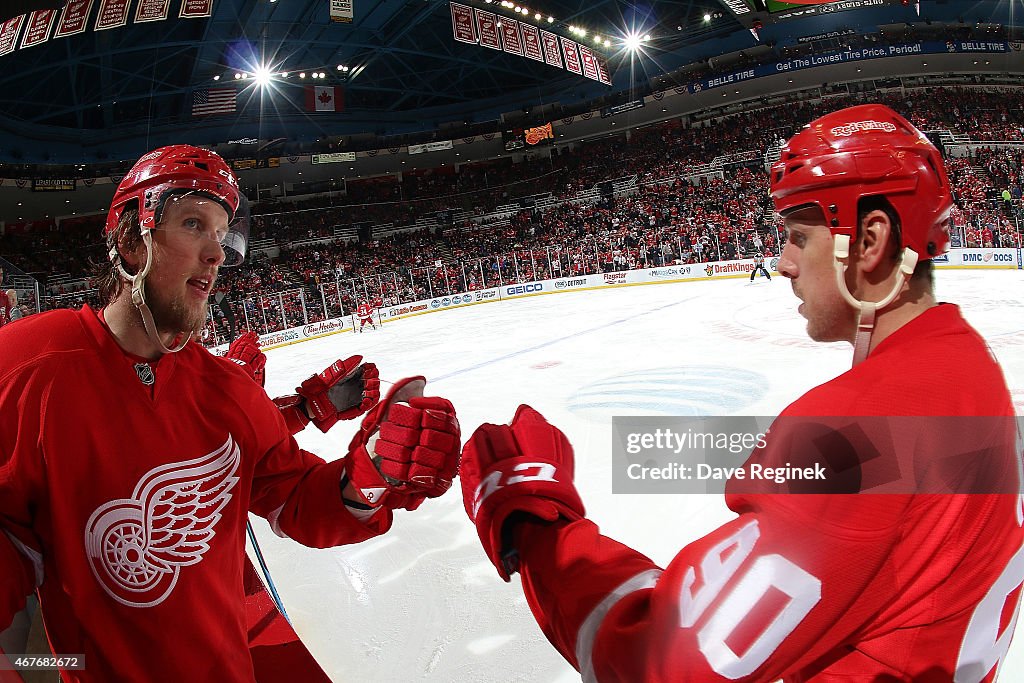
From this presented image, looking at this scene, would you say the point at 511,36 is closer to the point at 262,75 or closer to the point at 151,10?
the point at 151,10

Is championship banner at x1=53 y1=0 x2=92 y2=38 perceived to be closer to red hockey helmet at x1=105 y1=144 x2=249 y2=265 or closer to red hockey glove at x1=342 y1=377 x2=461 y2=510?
red hockey helmet at x1=105 y1=144 x2=249 y2=265

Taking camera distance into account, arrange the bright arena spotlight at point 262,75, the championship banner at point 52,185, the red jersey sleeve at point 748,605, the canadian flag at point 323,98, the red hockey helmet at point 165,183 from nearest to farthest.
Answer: the red jersey sleeve at point 748,605 → the red hockey helmet at point 165,183 → the championship banner at point 52,185 → the bright arena spotlight at point 262,75 → the canadian flag at point 323,98

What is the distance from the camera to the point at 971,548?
875 millimetres

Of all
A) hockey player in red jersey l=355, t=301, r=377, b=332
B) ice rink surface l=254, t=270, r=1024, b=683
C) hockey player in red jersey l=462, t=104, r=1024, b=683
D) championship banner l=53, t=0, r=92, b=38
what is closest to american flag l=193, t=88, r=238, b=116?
hockey player in red jersey l=355, t=301, r=377, b=332

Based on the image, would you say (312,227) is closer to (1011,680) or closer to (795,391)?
(795,391)

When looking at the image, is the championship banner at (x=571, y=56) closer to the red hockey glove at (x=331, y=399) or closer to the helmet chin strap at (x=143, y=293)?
the red hockey glove at (x=331, y=399)

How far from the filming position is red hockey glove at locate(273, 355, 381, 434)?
243 centimetres

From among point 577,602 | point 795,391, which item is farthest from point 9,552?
point 795,391

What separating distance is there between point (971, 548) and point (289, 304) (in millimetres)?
18228

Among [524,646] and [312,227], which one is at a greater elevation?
[312,227]

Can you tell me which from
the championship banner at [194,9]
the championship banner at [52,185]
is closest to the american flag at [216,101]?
the championship banner at [52,185]

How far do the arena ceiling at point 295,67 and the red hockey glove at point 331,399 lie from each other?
63.0ft

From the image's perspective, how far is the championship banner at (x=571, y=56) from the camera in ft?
63.9

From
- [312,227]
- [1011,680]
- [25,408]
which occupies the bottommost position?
[1011,680]
